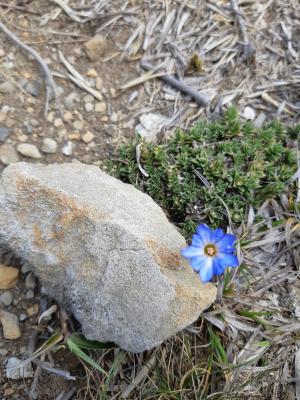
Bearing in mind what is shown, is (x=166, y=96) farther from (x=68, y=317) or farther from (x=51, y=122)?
(x=68, y=317)

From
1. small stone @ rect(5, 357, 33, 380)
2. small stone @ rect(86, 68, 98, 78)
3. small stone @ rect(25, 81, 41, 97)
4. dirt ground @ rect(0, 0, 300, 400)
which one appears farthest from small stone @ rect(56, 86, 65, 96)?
small stone @ rect(5, 357, 33, 380)

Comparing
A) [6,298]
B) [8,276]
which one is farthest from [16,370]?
[8,276]

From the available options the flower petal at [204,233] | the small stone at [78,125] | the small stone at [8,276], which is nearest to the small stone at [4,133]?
the small stone at [78,125]

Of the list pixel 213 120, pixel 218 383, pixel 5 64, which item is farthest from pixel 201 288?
pixel 5 64

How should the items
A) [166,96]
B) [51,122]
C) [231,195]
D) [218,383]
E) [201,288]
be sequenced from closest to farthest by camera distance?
[201,288] < [218,383] < [231,195] < [51,122] < [166,96]

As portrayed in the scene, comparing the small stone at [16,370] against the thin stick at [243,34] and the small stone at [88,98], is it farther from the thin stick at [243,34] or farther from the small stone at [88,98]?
the thin stick at [243,34]

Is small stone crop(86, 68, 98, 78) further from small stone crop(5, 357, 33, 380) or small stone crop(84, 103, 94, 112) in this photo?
small stone crop(5, 357, 33, 380)

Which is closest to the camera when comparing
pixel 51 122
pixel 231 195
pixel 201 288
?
pixel 201 288
